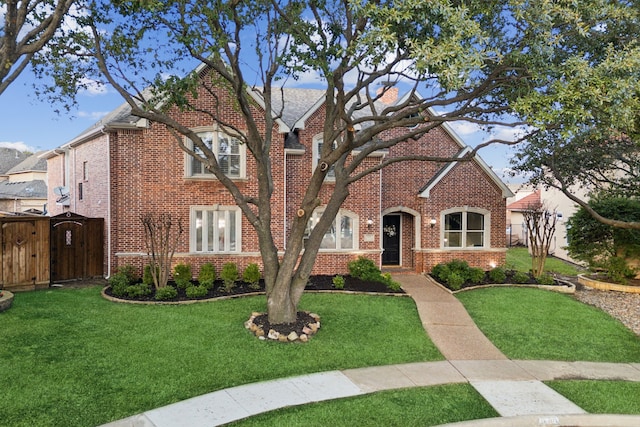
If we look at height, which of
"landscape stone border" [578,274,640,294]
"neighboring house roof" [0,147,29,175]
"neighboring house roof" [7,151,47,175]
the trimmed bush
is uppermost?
"neighboring house roof" [0,147,29,175]

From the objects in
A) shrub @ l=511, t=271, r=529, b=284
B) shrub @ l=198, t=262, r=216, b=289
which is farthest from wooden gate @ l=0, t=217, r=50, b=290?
shrub @ l=511, t=271, r=529, b=284

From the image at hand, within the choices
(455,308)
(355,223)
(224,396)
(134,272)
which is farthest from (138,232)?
(455,308)

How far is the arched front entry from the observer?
18516mm

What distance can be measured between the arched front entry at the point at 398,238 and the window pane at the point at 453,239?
142 cm

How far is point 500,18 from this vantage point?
933 cm

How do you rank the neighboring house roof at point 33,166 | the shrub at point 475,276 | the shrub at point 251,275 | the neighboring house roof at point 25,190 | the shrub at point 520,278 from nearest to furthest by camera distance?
the shrub at point 251,275 < the shrub at point 475,276 < the shrub at point 520,278 < the neighboring house roof at point 25,190 < the neighboring house roof at point 33,166

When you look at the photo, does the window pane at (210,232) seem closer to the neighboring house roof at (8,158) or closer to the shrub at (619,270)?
the shrub at (619,270)

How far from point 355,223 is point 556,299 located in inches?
286

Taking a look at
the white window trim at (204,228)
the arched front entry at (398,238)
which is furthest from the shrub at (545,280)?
the white window trim at (204,228)

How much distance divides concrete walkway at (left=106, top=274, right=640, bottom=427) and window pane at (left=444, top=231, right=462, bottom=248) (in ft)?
26.4

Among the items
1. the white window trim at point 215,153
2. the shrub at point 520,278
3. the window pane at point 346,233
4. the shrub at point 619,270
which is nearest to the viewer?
the white window trim at point 215,153

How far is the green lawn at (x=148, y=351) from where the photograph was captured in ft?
20.7

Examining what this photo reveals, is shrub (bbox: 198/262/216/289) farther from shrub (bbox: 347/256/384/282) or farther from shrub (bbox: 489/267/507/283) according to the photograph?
shrub (bbox: 489/267/507/283)

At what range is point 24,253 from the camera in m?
13.1
